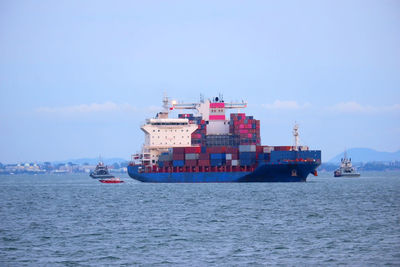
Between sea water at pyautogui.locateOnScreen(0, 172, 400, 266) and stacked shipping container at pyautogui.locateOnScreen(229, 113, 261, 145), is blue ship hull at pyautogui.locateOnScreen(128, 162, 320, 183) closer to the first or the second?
stacked shipping container at pyautogui.locateOnScreen(229, 113, 261, 145)

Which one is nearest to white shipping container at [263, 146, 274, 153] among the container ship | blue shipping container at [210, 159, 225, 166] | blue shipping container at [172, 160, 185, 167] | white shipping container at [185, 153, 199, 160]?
the container ship

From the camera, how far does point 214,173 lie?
269ft

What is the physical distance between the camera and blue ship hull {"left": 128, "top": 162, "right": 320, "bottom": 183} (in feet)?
250

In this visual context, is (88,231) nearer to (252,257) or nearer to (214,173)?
(252,257)

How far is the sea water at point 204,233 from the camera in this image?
85.6 ft

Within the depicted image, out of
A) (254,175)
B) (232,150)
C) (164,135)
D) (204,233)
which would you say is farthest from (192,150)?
(204,233)

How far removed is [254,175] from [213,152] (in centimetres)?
637

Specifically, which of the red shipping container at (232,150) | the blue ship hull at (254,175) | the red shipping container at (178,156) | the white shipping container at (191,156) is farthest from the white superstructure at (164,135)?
the red shipping container at (232,150)

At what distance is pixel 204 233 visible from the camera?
3259cm

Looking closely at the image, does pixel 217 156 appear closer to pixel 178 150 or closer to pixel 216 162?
pixel 216 162

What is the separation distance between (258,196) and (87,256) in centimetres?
3227

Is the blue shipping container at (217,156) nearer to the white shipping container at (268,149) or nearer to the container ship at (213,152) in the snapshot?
the container ship at (213,152)

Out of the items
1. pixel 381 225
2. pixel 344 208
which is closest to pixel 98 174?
pixel 344 208

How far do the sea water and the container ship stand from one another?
85.7 ft
